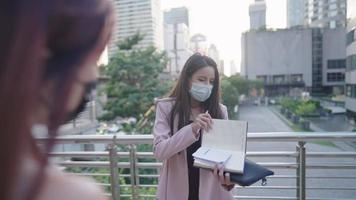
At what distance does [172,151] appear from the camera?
5.90 feet

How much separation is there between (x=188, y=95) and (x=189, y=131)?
0.27 meters

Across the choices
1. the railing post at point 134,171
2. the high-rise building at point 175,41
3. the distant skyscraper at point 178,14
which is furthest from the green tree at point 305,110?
the railing post at point 134,171

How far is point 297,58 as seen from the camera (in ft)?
160

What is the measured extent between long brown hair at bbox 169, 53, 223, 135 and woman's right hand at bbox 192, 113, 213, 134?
5.4 inches

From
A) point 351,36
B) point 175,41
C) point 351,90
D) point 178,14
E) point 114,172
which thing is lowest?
point 351,90

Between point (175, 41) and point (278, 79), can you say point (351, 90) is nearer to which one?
point (175, 41)

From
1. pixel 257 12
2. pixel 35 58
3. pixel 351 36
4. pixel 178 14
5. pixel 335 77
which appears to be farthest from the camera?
pixel 257 12

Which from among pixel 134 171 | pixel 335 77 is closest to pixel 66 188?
pixel 134 171

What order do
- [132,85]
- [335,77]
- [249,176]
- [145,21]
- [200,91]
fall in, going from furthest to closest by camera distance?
[335,77], [145,21], [132,85], [200,91], [249,176]

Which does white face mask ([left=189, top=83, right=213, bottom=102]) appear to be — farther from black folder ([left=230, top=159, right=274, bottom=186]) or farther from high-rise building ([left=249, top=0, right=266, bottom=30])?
high-rise building ([left=249, top=0, right=266, bottom=30])

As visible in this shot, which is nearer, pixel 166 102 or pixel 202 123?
pixel 202 123

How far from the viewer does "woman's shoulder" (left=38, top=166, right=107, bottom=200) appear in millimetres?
475

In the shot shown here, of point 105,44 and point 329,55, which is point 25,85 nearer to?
point 105,44

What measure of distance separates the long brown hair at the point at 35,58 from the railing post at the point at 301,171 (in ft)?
7.76
